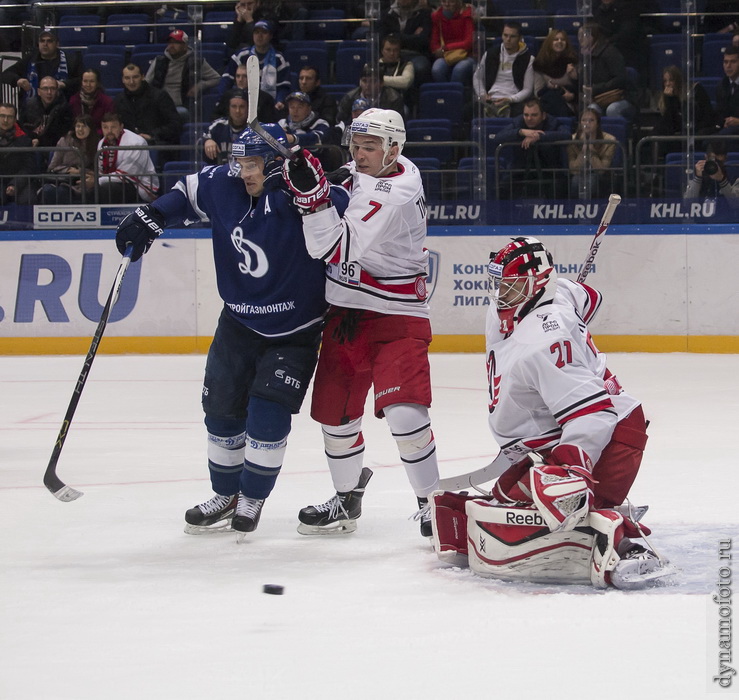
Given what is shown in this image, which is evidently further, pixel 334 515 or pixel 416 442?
pixel 334 515

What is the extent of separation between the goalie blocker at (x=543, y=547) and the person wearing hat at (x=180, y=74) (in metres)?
6.41

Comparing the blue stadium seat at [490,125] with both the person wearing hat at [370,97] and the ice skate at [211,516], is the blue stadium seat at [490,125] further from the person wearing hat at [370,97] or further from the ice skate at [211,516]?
the ice skate at [211,516]

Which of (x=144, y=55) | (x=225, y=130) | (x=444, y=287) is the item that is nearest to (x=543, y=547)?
(x=444, y=287)

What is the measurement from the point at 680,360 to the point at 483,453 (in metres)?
3.44

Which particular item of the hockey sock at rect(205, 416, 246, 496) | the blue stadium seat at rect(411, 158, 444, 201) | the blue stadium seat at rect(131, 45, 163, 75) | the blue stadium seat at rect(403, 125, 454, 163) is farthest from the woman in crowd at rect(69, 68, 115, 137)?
the hockey sock at rect(205, 416, 246, 496)

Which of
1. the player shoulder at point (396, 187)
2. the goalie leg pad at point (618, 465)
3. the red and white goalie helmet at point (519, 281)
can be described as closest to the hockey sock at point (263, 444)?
the player shoulder at point (396, 187)

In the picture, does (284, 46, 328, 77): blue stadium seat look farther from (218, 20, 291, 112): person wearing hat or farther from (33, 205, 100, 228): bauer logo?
(33, 205, 100, 228): bauer logo

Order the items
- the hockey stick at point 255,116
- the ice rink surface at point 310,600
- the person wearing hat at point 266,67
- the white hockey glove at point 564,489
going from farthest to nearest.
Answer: the person wearing hat at point 266,67 → the hockey stick at point 255,116 → the white hockey glove at point 564,489 → the ice rink surface at point 310,600

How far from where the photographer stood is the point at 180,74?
29.3 feet

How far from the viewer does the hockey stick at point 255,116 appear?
3232 millimetres

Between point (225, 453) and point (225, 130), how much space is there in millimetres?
5362

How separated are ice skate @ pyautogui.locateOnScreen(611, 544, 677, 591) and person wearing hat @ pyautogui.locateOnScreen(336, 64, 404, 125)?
6.19 metres

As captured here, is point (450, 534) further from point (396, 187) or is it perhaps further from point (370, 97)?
point (370, 97)

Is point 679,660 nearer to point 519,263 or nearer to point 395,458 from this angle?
point 519,263
